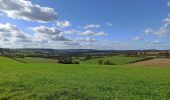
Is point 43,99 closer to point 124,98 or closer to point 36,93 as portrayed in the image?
point 36,93

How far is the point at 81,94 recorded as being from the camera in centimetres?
1565

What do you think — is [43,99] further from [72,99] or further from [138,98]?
[138,98]

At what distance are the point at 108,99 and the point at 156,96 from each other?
3335 mm

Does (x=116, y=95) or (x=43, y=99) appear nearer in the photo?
(x=43, y=99)

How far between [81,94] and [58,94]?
1305mm

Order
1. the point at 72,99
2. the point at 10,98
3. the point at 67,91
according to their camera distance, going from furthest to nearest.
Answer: the point at 67,91, the point at 10,98, the point at 72,99

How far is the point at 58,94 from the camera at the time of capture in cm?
1563

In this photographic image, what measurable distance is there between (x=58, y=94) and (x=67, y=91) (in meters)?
0.97

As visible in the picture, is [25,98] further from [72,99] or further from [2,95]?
[72,99]

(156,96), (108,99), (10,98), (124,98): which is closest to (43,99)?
(10,98)

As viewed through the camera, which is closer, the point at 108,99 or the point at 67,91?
the point at 108,99

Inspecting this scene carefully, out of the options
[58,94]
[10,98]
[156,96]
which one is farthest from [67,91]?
[156,96]

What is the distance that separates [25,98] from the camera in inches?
601

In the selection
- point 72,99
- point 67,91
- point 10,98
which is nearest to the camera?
point 72,99
